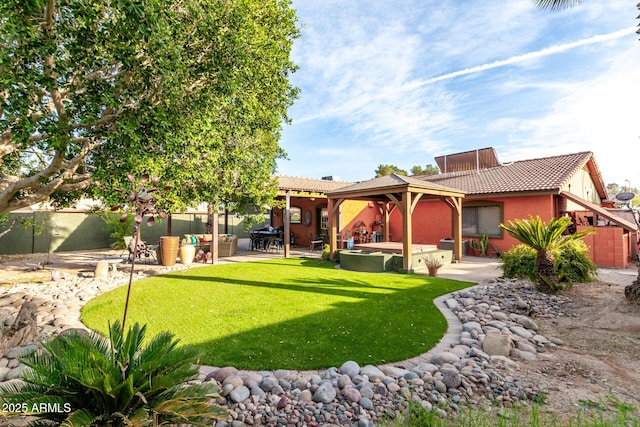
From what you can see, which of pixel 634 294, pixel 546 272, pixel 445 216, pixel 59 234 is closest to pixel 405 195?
pixel 546 272

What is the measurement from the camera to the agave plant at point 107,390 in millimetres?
1960

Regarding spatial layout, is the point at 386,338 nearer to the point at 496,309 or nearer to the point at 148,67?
the point at 496,309

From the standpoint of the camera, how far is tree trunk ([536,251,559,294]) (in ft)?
22.2

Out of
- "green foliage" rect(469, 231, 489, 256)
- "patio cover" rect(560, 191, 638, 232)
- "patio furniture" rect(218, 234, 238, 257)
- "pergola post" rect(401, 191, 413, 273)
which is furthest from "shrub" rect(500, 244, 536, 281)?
"patio furniture" rect(218, 234, 238, 257)

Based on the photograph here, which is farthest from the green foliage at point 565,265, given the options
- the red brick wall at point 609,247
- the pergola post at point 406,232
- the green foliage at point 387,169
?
the green foliage at point 387,169

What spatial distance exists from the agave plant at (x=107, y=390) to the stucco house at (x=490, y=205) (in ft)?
28.2

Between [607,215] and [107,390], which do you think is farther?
[607,215]

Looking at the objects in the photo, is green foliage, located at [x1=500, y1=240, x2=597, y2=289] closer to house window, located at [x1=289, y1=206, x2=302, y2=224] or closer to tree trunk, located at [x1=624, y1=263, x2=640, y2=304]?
tree trunk, located at [x1=624, y1=263, x2=640, y2=304]

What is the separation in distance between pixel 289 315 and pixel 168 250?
7.47 m

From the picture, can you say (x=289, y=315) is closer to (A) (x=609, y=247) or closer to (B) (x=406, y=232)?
(B) (x=406, y=232)

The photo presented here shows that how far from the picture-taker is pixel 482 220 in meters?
14.0

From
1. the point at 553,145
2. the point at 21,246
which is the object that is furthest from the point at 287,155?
the point at 553,145

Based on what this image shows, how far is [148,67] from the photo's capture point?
4.98 metres

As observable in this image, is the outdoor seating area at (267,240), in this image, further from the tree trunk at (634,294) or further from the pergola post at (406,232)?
the tree trunk at (634,294)
